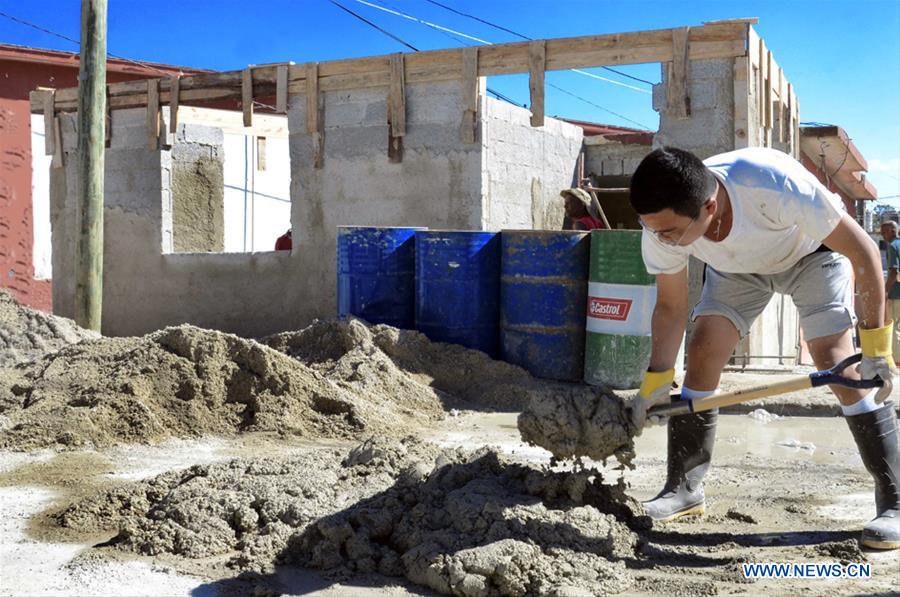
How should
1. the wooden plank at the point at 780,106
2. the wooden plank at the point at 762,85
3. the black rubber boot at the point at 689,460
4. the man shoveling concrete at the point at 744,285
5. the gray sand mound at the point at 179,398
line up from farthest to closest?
1. the wooden plank at the point at 780,106
2. the wooden plank at the point at 762,85
3. the gray sand mound at the point at 179,398
4. the black rubber boot at the point at 689,460
5. the man shoveling concrete at the point at 744,285

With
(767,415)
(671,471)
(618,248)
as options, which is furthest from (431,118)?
(671,471)

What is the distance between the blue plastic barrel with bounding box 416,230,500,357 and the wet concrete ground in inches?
54.0

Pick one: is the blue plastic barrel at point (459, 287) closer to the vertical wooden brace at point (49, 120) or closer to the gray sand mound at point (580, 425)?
the gray sand mound at point (580, 425)

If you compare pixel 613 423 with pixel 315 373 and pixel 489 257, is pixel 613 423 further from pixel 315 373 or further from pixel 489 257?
pixel 489 257

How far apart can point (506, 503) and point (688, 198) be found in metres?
1.25

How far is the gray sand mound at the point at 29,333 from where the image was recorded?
809 cm

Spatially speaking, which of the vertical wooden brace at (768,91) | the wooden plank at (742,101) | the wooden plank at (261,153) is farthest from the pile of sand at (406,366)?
the wooden plank at (261,153)

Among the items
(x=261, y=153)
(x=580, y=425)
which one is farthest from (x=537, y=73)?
(x=261, y=153)

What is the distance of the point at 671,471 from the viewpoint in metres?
4.12

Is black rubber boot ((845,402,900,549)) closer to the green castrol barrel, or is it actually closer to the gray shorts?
the gray shorts

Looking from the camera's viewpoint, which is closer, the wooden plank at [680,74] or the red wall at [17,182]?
the wooden plank at [680,74]

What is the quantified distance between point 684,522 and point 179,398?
3328mm

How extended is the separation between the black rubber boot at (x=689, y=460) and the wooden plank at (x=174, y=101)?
847 centimetres

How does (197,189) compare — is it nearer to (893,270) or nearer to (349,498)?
(893,270)
